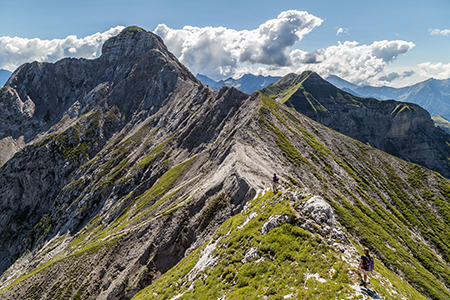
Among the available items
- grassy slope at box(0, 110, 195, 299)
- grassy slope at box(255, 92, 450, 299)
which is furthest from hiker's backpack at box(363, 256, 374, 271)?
grassy slope at box(255, 92, 450, 299)

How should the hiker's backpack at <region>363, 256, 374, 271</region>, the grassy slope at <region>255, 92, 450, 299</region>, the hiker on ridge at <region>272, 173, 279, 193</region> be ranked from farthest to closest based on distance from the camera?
1. the grassy slope at <region>255, 92, 450, 299</region>
2. the hiker on ridge at <region>272, 173, 279, 193</region>
3. the hiker's backpack at <region>363, 256, 374, 271</region>

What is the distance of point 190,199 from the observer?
60.5 m

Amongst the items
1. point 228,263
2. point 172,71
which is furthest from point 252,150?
point 172,71

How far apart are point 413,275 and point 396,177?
77.3m

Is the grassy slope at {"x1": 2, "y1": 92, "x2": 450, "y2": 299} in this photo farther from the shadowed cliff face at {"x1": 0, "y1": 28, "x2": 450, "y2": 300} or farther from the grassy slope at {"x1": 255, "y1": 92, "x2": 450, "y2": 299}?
the shadowed cliff face at {"x1": 0, "y1": 28, "x2": 450, "y2": 300}

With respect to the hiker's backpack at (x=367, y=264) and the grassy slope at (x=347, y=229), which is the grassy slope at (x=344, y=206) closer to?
the grassy slope at (x=347, y=229)

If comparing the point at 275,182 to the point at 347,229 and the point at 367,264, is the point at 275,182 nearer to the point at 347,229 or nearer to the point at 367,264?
the point at 367,264

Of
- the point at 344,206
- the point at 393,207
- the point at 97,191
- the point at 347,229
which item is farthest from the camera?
the point at 97,191

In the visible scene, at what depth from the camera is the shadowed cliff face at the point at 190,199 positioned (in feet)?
118

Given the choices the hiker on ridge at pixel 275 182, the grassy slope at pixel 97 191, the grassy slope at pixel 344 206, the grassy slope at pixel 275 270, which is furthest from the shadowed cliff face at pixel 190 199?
the hiker on ridge at pixel 275 182

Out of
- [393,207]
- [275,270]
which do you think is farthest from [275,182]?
[393,207]

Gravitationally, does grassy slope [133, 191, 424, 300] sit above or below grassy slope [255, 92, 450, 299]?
above

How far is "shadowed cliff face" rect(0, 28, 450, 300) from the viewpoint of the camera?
118 ft

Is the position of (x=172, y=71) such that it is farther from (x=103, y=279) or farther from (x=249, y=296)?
(x=249, y=296)
